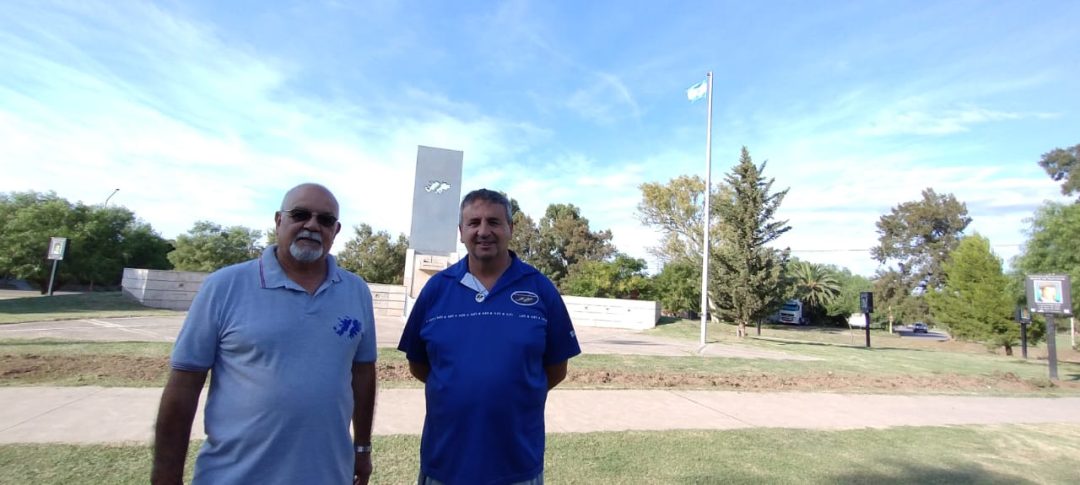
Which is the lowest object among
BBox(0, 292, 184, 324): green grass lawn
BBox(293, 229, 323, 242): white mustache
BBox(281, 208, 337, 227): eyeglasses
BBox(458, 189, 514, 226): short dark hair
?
BBox(0, 292, 184, 324): green grass lawn

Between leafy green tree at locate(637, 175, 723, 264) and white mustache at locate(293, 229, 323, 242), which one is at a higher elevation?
leafy green tree at locate(637, 175, 723, 264)

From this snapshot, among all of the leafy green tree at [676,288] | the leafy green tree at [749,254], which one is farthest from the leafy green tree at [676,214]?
the leafy green tree at [749,254]

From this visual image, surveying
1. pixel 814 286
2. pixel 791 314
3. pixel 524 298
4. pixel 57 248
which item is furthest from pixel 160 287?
pixel 814 286

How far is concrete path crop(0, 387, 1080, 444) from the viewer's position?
5.01 m

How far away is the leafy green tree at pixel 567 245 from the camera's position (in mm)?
46719

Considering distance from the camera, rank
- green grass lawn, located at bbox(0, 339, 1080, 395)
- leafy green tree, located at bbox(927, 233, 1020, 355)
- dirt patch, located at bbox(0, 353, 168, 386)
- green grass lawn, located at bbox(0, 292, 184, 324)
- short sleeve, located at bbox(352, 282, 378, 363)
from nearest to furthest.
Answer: short sleeve, located at bbox(352, 282, 378, 363), dirt patch, located at bbox(0, 353, 168, 386), green grass lawn, located at bbox(0, 339, 1080, 395), green grass lawn, located at bbox(0, 292, 184, 324), leafy green tree, located at bbox(927, 233, 1020, 355)

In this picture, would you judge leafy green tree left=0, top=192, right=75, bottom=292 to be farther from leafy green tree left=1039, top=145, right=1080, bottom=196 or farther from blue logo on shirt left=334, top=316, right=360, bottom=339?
leafy green tree left=1039, top=145, right=1080, bottom=196

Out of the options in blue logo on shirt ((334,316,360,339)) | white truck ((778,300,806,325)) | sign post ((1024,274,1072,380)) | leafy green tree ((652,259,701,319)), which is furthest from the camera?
white truck ((778,300,806,325))

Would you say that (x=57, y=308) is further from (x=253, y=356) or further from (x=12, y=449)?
(x=253, y=356)

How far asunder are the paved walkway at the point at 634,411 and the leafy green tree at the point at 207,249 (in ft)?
114

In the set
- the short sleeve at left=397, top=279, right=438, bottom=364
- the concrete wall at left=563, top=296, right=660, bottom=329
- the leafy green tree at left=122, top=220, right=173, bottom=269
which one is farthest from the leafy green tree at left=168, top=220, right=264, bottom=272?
the short sleeve at left=397, top=279, right=438, bottom=364

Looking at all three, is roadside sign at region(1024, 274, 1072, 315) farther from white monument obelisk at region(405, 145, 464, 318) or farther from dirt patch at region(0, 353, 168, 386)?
dirt patch at region(0, 353, 168, 386)

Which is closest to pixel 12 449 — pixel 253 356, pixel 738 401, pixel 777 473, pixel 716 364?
pixel 253 356

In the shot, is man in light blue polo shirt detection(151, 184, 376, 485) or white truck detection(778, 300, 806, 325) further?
white truck detection(778, 300, 806, 325)
